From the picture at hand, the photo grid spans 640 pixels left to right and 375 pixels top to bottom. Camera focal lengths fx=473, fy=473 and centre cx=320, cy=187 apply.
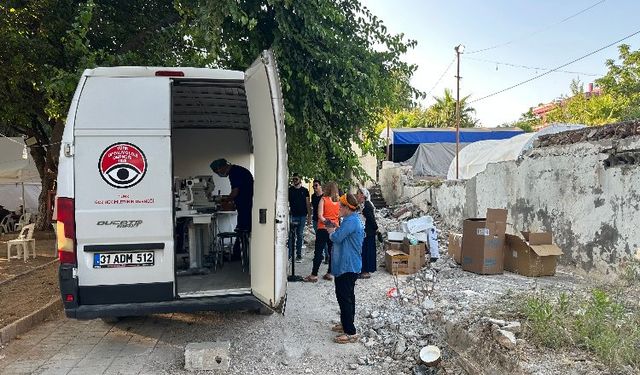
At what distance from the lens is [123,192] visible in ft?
13.8

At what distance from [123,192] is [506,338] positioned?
141 inches

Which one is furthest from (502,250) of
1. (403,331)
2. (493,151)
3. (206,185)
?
(493,151)

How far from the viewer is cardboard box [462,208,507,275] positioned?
7953mm

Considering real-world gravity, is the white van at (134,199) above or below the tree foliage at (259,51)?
below

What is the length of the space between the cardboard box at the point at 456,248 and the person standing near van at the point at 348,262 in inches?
163

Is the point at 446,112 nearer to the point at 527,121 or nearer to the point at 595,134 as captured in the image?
the point at 527,121

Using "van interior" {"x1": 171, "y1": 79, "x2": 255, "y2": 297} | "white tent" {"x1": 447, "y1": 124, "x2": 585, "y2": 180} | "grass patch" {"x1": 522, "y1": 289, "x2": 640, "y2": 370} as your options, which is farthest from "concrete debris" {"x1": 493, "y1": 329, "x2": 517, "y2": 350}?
"white tent" {"x1": 447, "y1": 124, "x2": 585, "y2": 180}

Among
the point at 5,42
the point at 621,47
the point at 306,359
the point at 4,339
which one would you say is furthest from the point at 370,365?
the point at 621,47

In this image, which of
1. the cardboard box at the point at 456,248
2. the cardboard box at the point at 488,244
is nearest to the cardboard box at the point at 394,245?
the cardboard box at the point at 456,248

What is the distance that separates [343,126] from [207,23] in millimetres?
2840

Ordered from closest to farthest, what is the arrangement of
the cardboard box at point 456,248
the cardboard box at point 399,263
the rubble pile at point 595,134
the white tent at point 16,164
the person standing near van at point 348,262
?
the person standing near van at point 348,262 → the rubble pile at point 595,134 → the cardboard box at point 399,263 → the cardboard box at point 456,248 → the white tent at point 16,164

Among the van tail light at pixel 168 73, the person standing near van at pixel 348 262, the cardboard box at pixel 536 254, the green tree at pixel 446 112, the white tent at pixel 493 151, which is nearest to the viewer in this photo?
the van tail light at pixel 168 73

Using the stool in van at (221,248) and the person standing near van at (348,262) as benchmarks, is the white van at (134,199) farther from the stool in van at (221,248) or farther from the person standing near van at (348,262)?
the stool in van at (221,248)

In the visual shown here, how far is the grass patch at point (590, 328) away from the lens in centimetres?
359
